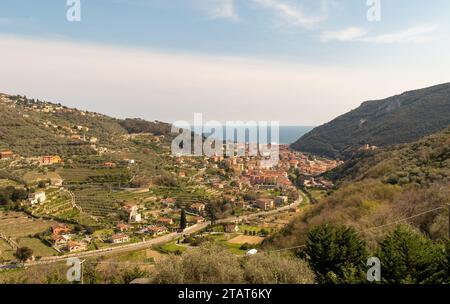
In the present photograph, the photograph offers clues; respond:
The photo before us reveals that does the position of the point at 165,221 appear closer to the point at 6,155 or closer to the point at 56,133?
the point at 6,155

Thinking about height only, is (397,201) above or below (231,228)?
above

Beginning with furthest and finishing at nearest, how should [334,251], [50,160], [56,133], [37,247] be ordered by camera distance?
1. [56,133]
2. [50,160]
3. [37,247]
4. [334,251]

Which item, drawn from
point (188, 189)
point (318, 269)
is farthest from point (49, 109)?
point (318, 269)

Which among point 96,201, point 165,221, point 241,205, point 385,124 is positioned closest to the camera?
point 165,221

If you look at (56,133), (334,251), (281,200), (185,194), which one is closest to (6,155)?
(56,133)

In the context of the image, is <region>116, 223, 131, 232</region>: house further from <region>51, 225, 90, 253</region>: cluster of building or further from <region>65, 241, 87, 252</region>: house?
<region>65, 241, 87, 252</region>: house
